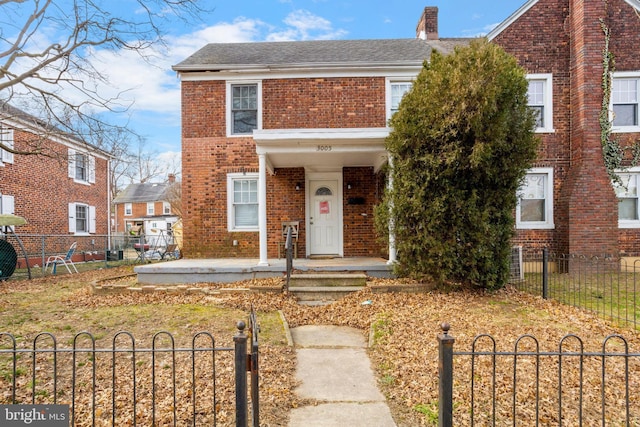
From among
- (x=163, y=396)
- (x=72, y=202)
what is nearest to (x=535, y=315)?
(x=163, y=396)

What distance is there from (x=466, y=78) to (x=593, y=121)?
6686 mm

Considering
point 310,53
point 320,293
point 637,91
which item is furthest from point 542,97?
point 320,293

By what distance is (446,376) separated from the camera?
2.43 m

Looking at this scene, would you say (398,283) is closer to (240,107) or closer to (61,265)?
(240,107)

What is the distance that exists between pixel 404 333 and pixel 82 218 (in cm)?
1929

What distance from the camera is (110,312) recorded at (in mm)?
6621

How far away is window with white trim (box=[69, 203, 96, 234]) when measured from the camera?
18.1 metres

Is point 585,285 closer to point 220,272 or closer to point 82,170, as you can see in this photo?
point 220,272

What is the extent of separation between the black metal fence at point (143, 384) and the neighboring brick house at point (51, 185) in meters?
9.60

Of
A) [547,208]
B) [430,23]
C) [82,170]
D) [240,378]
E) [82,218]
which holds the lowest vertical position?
[240,378]

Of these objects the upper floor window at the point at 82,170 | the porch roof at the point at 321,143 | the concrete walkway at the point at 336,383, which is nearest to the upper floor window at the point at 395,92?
the porch roof at the point at 321,143

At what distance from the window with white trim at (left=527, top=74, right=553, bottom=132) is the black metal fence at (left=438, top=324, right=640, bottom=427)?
8878 millimetres

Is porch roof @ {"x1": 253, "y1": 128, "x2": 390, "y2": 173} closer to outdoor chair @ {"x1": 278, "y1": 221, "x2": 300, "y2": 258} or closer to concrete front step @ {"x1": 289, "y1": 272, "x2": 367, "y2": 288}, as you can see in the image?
outdoor chair @ {"x1": 278, "y1": 221, "x2": 300, "y2": 258}

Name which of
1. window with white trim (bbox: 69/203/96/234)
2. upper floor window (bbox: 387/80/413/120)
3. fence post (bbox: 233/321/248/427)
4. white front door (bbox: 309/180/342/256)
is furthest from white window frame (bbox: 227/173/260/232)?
window with white trim (bbox: 69/203/96/234)
